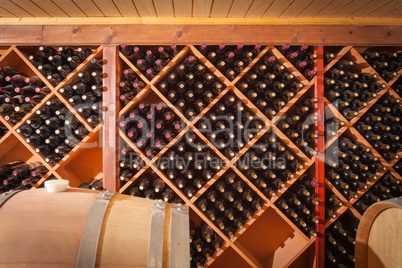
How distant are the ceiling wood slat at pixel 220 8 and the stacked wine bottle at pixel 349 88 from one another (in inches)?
43.8

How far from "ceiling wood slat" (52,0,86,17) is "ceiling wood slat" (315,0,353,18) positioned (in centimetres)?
216

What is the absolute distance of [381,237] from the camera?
47.9 inches

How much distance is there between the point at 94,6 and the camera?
169 cm

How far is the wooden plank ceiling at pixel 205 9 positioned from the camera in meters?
1.64

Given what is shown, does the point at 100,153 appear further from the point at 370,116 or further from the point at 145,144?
the point at 370,116

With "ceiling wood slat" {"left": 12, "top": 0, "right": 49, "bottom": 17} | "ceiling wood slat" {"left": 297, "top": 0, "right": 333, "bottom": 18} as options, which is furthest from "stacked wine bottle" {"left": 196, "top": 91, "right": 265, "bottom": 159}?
"ceiling wood slat" {"left": 12, "top": 0, "right": 49, "bottom": 17}

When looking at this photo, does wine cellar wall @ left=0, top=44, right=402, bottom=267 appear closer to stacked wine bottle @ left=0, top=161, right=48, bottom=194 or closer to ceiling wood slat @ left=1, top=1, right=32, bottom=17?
stacked wine bottle @ left=0, top=161, right=48, bottom=194

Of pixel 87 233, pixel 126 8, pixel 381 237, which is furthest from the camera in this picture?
pixel 126 8

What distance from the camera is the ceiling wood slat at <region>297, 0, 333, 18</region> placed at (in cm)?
165

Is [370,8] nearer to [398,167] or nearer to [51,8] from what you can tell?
[398,167]

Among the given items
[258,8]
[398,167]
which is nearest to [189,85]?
[258,8]

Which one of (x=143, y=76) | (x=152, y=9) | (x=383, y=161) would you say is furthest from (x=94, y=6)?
(x=383, y=161)

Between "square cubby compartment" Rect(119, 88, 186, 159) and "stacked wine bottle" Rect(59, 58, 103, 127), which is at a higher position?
"stacked wine bottle" Rect(59, 58, 103, 127)

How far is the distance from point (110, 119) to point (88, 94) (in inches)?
13.7
